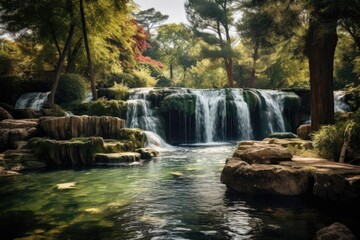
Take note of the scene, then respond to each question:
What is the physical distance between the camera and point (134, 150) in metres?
14.6

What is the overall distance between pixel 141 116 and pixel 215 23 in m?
20.6

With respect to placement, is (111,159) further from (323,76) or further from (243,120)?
(243,120)

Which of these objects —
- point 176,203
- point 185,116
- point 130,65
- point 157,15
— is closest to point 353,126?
point 176,203

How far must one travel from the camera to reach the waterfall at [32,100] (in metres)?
21.8

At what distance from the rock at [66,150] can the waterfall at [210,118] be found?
449 inches

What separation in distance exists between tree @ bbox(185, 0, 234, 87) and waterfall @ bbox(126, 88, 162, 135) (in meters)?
15.5

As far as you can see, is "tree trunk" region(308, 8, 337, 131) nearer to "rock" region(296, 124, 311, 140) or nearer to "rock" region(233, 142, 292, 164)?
"rock" region(296, 124, 311, 140)

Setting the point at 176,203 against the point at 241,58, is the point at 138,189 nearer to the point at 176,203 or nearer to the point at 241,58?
the point at 176,203

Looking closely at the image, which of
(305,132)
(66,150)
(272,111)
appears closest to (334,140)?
(305,132)

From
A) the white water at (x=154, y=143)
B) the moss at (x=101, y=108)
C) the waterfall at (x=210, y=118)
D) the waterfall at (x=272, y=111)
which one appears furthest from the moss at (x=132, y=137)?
the waterfall at (x=272, y=111)

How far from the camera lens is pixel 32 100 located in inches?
878

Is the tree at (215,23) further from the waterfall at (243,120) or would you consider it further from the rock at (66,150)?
the rock at (66,150)

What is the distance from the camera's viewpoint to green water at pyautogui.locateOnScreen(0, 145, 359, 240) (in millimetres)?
5242

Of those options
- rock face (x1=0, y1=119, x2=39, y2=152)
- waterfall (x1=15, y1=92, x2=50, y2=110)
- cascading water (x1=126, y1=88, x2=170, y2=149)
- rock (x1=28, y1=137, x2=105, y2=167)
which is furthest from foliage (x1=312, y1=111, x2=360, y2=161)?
waterfall (x1=15, y1=92, x2=50, y2=110)
